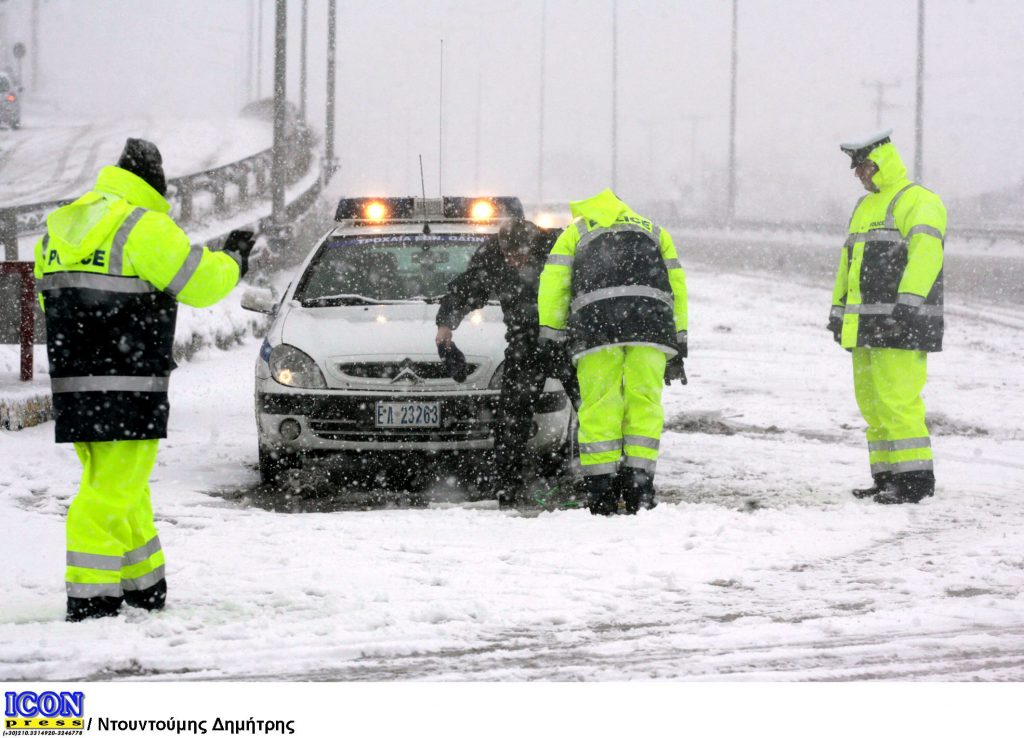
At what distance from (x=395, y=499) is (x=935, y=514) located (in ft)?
9.11

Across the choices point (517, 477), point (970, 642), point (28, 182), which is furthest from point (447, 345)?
point (28, 182)

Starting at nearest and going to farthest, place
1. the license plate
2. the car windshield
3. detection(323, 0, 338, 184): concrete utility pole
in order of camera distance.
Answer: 1. the license plate
2. the car windshield
3. detection(323, 0, 338, 184): concrete utility pole

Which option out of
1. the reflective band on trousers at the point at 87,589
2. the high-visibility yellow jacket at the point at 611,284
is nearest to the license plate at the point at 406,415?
the high-visibility yellow jacket at the point at 611,284

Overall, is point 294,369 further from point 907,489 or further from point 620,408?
point 907,489

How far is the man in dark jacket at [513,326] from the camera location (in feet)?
22.0

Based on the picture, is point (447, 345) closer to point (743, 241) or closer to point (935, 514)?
Answer: point (935, 514)

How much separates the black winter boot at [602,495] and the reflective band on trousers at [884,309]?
5.32 ft

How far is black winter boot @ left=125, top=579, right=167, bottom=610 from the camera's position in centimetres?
450

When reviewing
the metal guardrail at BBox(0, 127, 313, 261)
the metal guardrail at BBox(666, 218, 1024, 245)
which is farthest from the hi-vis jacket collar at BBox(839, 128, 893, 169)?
the metal guardrail at BBox(666, 218, 1024, 245)

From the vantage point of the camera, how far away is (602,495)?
244 inches

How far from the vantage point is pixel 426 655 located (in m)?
4.10

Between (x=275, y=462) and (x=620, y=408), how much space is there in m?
1.97

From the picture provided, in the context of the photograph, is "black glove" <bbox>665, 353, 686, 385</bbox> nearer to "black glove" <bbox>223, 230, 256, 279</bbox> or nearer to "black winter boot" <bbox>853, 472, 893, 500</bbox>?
"black winter boot" <bbox>853, 472, 893, 500</bbox>

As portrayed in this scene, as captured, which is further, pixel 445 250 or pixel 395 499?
pixel 445 250
